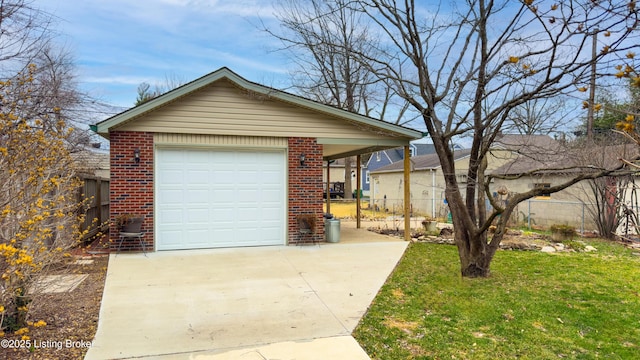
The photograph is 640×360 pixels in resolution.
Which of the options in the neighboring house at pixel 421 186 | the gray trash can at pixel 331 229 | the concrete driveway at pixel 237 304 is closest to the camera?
the concrete driveway at pixel 237 304

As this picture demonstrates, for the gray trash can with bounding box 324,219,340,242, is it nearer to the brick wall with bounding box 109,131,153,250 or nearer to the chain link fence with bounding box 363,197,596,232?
the brick wall with bounding box 109,131,153,250

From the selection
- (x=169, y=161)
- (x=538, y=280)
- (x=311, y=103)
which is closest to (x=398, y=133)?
(x=311, y=103)

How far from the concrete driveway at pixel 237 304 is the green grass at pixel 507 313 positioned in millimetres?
372

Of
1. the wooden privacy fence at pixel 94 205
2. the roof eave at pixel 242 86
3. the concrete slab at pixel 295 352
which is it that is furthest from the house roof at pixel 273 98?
the concrete slab at pixel 295 352

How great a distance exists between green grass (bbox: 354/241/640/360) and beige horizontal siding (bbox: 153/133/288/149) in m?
4.04

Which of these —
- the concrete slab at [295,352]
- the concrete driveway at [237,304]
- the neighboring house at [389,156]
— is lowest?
the concrete slab at [295,352]

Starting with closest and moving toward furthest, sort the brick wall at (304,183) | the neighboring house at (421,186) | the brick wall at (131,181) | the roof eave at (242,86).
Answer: the roof eave at (242,86)
the brick wall at (131,181)
the brick wall at (304,183)
the neighboring house at (421,186)

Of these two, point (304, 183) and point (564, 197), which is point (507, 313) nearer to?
point (304, 183)

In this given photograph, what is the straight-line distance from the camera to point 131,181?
8.47 m

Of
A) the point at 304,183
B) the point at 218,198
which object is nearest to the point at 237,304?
the point at 218,198

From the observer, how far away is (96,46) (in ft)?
45.0

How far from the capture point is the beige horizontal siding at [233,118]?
864 cm

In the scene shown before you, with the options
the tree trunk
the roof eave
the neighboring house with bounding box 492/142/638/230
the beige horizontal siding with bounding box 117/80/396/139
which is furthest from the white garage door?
the neighboring house with bounding box 492/142/638/230

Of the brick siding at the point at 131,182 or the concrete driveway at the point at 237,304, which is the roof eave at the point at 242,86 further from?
the concrete driveway at the point at 237,304
